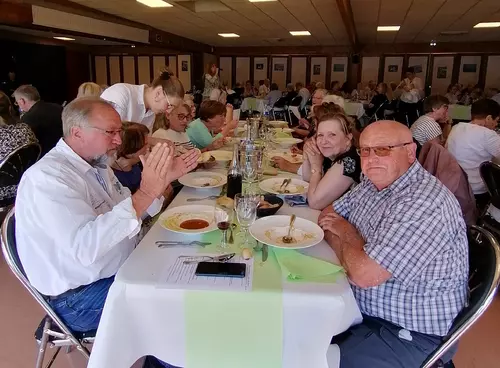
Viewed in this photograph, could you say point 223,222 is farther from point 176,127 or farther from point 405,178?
point 176,127

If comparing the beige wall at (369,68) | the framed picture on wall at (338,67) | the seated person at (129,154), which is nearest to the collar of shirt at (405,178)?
the seated person at (129,154)

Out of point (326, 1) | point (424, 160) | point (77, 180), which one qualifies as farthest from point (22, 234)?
point (326, 1)

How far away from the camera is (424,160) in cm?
270

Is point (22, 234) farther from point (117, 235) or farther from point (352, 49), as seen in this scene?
point (352, 49)

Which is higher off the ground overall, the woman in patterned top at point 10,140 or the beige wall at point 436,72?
the beige wall at point 436,72

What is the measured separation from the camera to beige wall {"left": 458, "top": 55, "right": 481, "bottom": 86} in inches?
511

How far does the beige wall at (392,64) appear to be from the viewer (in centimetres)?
1375

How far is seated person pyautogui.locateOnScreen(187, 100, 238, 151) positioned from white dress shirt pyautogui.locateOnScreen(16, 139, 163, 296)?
2.21 metres

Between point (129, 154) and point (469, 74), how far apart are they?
13.6m

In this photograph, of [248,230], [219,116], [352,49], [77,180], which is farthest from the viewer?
[352,49]

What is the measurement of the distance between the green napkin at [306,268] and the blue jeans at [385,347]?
0.27 meters

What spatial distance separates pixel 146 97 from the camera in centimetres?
316

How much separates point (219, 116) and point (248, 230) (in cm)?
252

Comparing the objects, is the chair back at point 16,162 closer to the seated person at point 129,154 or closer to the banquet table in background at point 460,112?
the seated person at point 129,154
